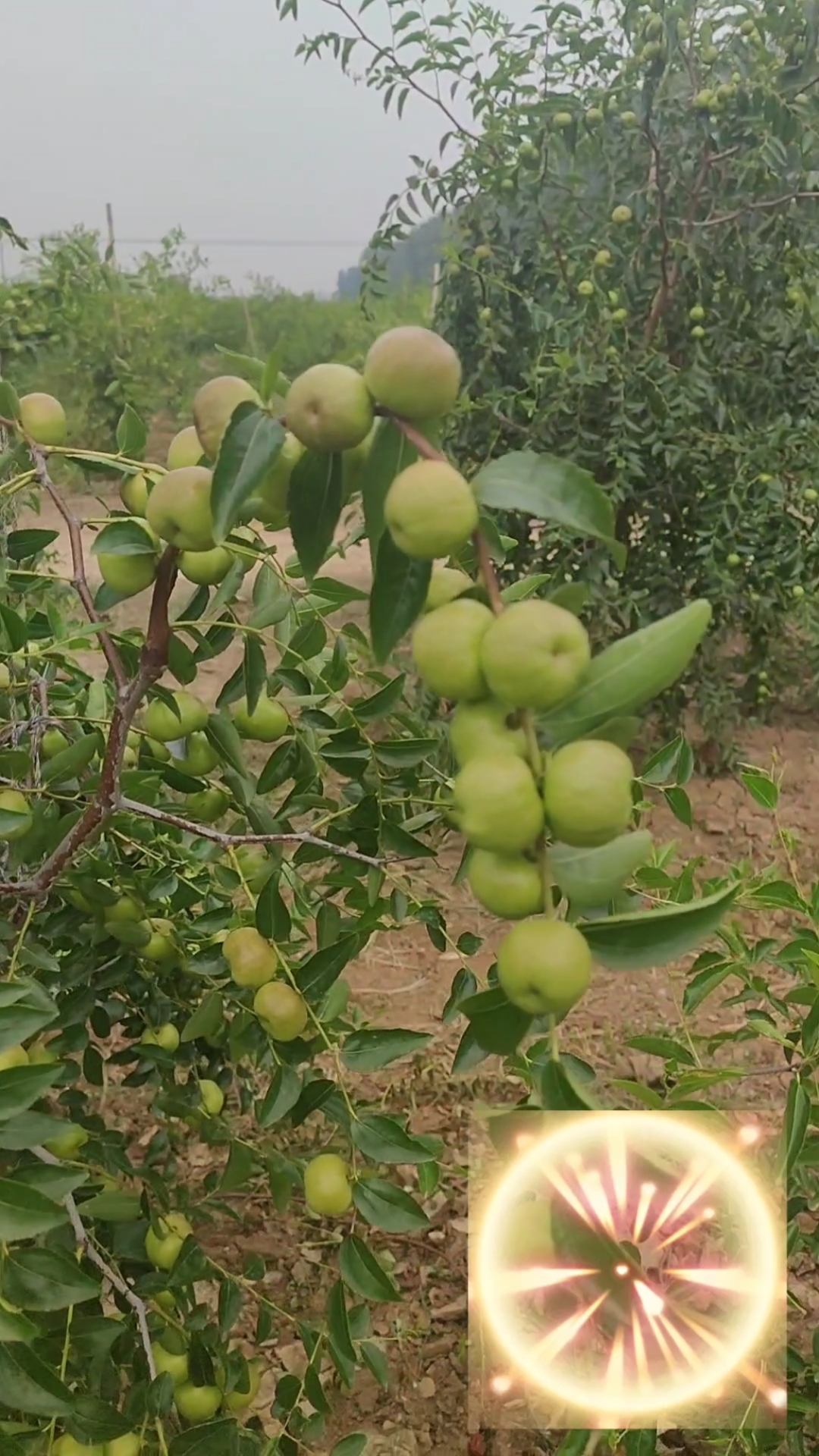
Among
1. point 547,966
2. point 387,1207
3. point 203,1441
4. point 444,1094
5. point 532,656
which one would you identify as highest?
point 532,656

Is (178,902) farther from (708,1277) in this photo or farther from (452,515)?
(452,515)

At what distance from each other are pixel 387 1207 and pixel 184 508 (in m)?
0.48

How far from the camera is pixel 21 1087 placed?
54 centimetres

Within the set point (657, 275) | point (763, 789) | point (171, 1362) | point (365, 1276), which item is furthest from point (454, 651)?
point (657, 275)

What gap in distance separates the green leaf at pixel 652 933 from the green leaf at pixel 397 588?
141 mm

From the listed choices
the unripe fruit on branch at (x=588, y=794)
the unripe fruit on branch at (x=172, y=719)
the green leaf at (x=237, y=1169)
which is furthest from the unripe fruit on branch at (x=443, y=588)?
the green leaf at (x=237, y=1169)

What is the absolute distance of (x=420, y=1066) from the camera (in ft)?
5.94

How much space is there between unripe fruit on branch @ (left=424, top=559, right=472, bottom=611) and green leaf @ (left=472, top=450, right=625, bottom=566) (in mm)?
53

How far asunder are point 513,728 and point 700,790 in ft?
8.48

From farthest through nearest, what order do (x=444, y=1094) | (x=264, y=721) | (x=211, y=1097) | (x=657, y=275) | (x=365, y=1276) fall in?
A: (x=657, y=275), (x=444, y=1094), (x=211, y=1097), (x=264, y=721), (x=365, y=1276)

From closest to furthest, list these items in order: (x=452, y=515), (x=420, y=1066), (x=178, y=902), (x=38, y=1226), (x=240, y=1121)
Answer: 1. (x=452, y=515)
2. (x=38, y=1226)
3. (x=178, y=902)
4. (x=240, y=1121)
5. (x=420, y=1066)

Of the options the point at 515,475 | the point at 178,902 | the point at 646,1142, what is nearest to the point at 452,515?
the point at 515,475

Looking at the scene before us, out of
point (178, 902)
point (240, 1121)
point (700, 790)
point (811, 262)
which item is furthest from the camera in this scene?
point (700, 790)
